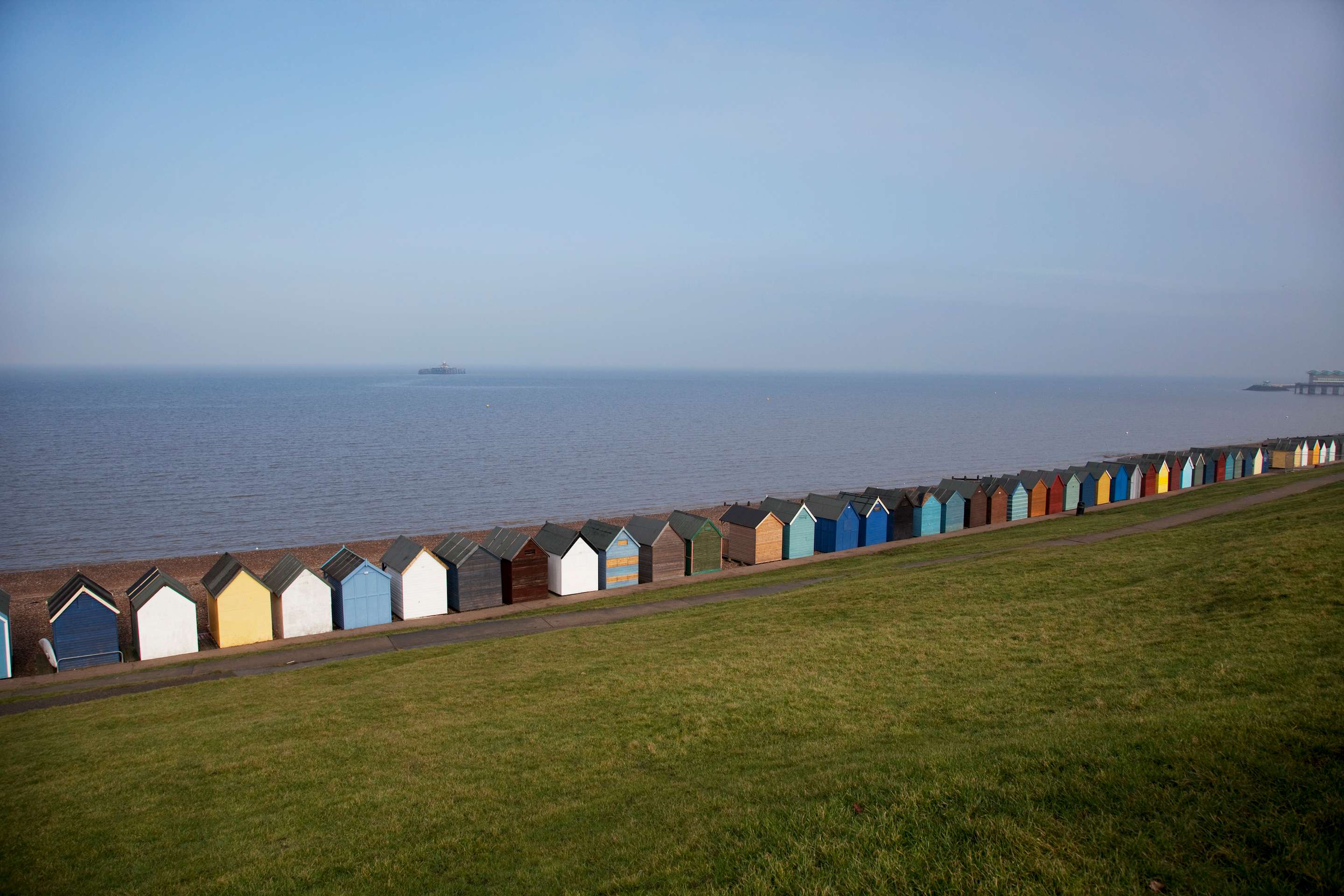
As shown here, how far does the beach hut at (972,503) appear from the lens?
1999 inches

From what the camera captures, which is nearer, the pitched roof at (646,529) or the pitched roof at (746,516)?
the pitched roof at (646,529)

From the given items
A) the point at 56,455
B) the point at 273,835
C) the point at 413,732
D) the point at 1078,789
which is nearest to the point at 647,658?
the point at 413,732

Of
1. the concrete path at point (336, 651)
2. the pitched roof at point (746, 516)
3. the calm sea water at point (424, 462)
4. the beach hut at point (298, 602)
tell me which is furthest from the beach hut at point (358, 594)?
the calm sea water at point (424, 462)

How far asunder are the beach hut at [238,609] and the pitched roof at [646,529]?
16178 millimetres

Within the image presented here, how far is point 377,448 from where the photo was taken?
100m

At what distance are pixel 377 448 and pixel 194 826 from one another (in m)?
92.4

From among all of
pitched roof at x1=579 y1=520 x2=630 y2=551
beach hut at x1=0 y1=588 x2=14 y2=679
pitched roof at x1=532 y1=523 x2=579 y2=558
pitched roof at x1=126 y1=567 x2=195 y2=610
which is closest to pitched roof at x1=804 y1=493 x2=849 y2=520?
pitched roof at x1=579 y1=520 x2=630 y2=551

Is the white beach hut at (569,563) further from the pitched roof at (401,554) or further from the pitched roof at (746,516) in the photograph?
the pitched roof at (746,516)

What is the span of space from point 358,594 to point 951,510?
117ft

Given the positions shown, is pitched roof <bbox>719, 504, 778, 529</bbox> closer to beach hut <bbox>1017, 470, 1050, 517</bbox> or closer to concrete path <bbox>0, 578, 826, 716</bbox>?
concrete path <bbox>0, 578, 826, 716</bbox>

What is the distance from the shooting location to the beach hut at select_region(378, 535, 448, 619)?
3306cm

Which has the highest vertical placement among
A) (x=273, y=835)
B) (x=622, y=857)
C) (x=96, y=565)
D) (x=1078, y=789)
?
(x=1078, y=789)

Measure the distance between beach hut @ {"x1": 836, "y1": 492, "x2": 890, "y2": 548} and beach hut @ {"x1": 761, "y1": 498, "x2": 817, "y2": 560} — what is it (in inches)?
130

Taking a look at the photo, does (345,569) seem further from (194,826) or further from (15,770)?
(194,826)
